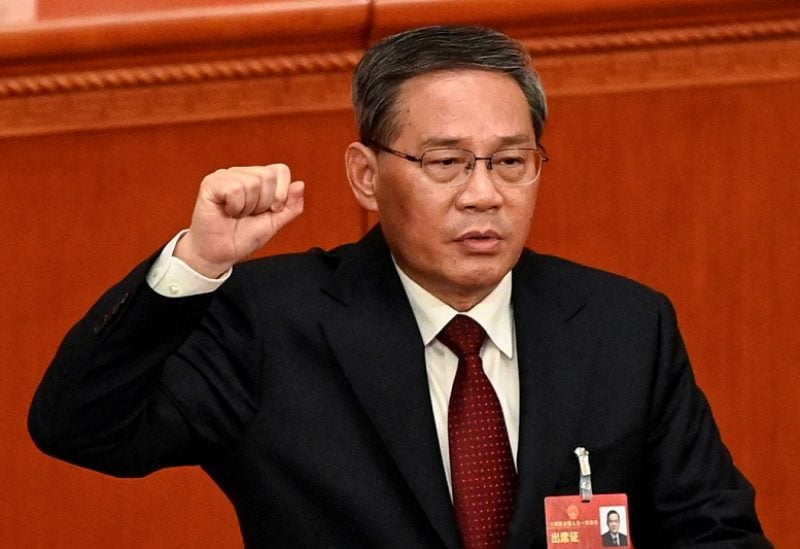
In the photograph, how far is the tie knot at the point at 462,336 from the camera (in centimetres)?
198

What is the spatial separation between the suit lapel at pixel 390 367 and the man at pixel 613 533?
7.1 inches

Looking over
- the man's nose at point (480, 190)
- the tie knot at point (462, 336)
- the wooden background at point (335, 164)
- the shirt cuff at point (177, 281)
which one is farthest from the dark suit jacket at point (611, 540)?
the wooden background at point (335, 164)

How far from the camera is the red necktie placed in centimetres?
189

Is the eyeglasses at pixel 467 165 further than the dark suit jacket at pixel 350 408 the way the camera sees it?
Yes

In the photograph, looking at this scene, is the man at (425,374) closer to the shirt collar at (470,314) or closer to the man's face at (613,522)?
the shirt collar at (470,314)

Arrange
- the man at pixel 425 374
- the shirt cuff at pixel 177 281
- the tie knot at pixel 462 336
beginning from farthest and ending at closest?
the tie knot at pixel 462 336 < the man at pixel 425 374 < the shirt cuff at pixel 177 281

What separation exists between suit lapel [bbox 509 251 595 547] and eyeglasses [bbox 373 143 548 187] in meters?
0.16

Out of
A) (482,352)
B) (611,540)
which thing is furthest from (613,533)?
(482,352)

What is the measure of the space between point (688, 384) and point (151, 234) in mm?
964

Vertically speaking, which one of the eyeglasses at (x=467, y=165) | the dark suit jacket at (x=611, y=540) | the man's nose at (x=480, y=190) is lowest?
the dark suit jacket at (x=611, y=540)

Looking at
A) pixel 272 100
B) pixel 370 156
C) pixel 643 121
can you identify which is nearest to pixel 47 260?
pixel 272 100

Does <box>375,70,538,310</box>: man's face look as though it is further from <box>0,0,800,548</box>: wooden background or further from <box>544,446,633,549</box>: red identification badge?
<box>0,0,800,548</box>: wooden background

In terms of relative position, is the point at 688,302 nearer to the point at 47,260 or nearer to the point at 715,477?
the point at 715,477

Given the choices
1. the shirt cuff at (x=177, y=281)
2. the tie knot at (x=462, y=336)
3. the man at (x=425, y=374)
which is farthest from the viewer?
the tie knot at (x=462, y=336)
